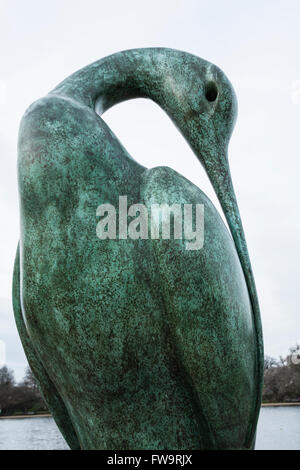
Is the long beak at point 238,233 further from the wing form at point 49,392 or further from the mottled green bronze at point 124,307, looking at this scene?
the wing form at point 49,392

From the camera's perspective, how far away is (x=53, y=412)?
3.19 m

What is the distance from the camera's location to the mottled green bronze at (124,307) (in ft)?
8.66

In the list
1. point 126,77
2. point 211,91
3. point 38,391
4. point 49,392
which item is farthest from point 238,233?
point 38,391

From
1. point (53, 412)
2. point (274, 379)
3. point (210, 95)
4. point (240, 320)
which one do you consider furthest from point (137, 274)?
point (274, 379)

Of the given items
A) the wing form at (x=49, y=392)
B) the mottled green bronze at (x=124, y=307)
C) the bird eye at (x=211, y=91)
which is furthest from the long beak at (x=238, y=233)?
the wing form at (x=49, y=392)

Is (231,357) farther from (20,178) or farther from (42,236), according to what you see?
(20,178)

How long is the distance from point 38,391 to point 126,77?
2427 cm

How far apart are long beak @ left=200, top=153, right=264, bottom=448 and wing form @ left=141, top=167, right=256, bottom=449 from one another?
110mm

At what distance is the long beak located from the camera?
2947 millimetres

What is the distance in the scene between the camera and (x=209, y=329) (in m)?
2.63

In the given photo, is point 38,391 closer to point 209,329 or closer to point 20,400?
point 20,400

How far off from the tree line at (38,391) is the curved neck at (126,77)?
2399 centimetres

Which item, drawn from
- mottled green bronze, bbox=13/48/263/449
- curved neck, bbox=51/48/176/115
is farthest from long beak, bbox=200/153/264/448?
curved neck, bbox=51/48/176/115
